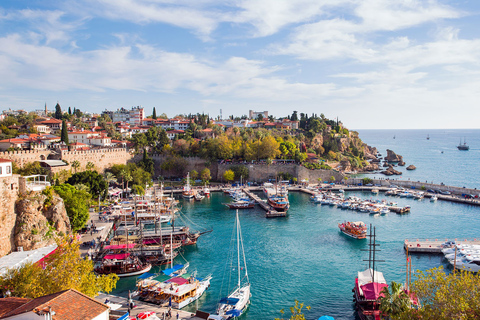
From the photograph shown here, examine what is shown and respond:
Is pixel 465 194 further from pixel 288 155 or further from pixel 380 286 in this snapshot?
pixel 380 286

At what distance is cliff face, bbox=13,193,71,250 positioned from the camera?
27062 millimetres

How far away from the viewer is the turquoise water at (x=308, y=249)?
78.6ft

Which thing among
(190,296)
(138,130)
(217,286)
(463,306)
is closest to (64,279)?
(190,296)

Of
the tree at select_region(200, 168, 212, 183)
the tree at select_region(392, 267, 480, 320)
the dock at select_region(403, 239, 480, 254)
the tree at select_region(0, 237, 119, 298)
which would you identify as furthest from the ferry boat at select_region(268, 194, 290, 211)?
the tree at select_region(392, 267, 480, 320)

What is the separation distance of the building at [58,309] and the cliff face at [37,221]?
53.9 feet

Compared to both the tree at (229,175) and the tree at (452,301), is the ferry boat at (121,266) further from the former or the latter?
the tree at (229,175)

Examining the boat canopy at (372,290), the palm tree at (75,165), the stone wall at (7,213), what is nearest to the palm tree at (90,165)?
the palm tree at (75,165)

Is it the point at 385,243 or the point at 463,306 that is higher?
the point at 463,306

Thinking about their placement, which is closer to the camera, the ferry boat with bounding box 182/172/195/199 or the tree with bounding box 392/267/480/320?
the tree with bounding box 392/267/480/320

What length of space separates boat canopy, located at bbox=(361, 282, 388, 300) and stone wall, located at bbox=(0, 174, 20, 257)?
25.0 metres

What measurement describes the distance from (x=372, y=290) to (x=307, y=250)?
11223mm

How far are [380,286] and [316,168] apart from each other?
159ft

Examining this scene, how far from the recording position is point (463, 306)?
1296cm

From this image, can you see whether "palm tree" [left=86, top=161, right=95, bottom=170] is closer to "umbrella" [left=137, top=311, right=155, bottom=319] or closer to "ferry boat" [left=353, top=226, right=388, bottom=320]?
"umbrella" [left=137, top=311, right=155, bottom=319]
